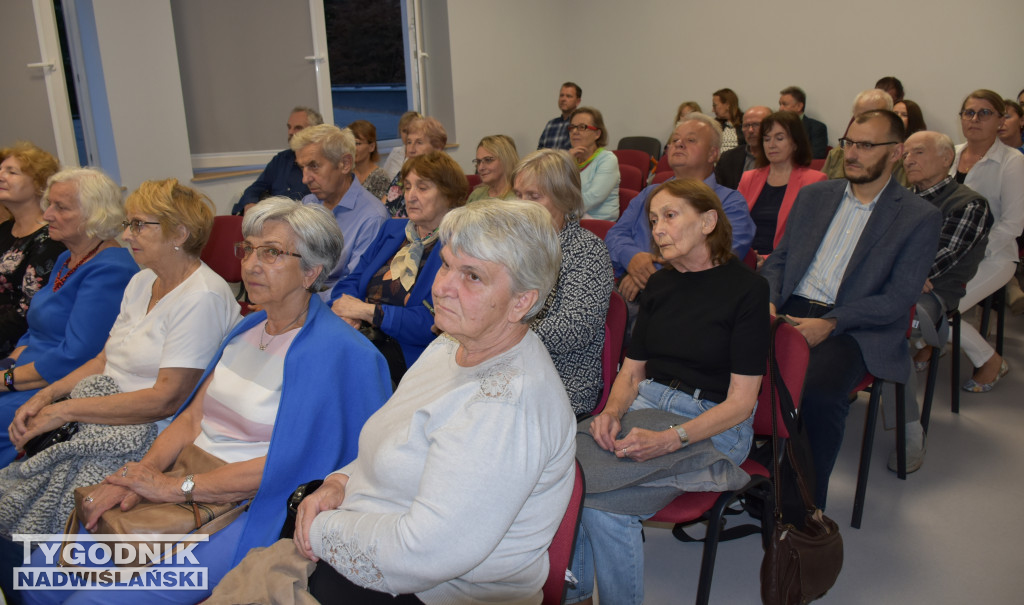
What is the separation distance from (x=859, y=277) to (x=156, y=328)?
95.6 inches

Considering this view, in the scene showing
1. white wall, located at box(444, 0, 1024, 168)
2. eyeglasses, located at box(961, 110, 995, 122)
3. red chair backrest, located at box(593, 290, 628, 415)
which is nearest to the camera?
red chair backrest, located at box(593, 290, 628, 415)

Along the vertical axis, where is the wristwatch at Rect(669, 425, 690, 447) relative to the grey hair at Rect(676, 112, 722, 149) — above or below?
below

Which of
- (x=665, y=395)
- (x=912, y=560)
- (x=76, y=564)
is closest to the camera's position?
(x=76, y=564)

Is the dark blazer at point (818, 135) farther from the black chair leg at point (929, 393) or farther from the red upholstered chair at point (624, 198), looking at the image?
the black chair leg at point (929, 393)

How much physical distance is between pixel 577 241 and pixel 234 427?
1.20 metres

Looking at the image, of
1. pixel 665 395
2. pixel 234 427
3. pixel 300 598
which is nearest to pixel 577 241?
pixel 665 395

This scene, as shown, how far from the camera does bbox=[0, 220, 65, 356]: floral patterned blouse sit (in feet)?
9.15

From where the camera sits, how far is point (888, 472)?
2818 mm

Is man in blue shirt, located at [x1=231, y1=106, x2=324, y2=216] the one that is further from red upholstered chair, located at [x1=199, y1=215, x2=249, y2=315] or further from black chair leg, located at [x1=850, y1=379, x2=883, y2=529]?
black chair leg, located at [x1=850, y1=379, x2=883, y2=529]

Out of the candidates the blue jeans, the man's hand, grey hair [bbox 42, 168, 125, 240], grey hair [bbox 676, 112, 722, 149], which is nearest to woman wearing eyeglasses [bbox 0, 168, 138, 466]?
grey hair [bbox 42, 168, 125, 240]

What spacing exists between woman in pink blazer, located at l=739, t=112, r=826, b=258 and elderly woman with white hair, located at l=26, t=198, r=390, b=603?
256 centimetres

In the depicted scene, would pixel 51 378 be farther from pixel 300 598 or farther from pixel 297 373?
pixel 300 598

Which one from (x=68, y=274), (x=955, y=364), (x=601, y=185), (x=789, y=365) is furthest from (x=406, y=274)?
(x=955, y=364)

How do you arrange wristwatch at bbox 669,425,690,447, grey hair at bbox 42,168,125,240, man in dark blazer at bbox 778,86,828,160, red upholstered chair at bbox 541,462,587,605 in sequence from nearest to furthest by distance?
red upholstered chair at bbox 541,462,587,605, wristwatch at bbox 669,425,690,447, grey hair at bbox 42,168,125,240, man in dark blazer at bbox 778,86,828,160
